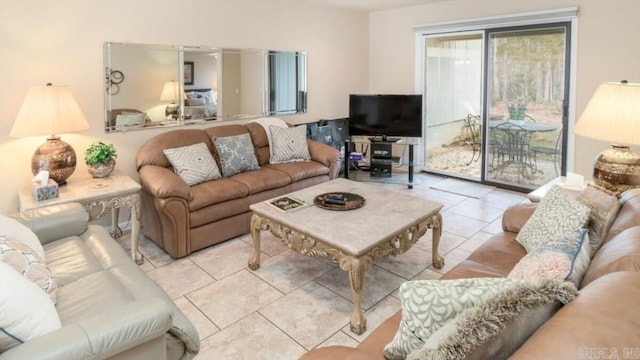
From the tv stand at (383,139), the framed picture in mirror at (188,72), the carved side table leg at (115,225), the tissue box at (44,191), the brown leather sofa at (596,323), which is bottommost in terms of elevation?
the carved side table leg at (115,225)

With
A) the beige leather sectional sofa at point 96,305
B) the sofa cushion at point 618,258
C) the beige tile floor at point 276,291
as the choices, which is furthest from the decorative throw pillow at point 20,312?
the sofa cushion at point 618,258

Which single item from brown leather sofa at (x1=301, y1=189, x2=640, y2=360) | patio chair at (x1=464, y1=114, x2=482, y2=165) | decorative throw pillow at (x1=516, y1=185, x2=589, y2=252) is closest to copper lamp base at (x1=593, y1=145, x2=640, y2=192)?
decorative throw pillow at (x1=516, y1=185, x2=589, y2=252)

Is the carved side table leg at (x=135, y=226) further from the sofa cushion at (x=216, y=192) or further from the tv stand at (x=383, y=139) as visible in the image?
the tv stand at (x=383, y=139)

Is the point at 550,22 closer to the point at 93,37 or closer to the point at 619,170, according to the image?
the point at 619,170

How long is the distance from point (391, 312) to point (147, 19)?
338cm

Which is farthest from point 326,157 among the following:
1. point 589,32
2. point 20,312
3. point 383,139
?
point 20,312

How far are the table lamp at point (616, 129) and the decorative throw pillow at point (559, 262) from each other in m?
1.06

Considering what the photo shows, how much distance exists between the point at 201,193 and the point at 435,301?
8.66ft

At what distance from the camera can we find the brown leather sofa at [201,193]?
329 cm

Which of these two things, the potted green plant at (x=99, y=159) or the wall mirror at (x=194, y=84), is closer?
the potted green plant at (x=99, y=159)

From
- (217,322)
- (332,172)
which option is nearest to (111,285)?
(217,322)

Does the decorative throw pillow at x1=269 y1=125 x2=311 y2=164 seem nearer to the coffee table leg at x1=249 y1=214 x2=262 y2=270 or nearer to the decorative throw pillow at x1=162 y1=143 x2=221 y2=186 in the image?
the decorative throw pillow at x1=162 y1=143 x2=221 y2=186

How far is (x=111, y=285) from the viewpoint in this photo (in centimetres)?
199

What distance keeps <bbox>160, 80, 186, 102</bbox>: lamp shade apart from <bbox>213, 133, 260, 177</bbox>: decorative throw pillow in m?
0.61
